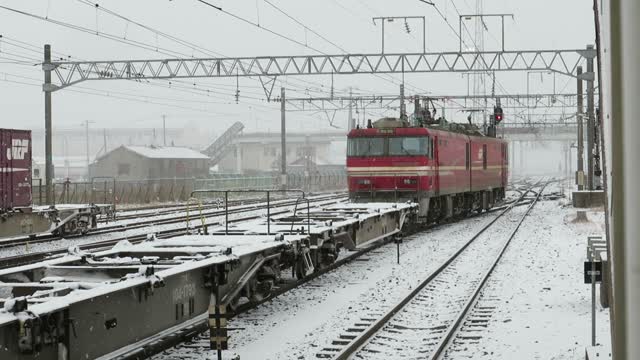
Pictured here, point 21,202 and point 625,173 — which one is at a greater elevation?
point 625,173

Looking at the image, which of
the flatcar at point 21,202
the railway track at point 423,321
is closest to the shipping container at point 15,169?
the flatcar at point 21,202

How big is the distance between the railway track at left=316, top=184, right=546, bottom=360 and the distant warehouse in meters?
48.2

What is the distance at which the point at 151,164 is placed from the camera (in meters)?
60.4

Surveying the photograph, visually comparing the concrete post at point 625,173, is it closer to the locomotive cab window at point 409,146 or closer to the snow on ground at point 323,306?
the snow on ground at point 323,306

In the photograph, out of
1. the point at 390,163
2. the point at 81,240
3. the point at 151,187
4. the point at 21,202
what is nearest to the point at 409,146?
the point at 390,163

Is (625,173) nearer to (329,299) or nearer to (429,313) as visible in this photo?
(429,313)

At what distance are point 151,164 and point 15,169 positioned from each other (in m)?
40.1

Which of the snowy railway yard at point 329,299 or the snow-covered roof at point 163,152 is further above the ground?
the snow-covered roof at point 163,152

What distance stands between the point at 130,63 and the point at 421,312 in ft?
78.5

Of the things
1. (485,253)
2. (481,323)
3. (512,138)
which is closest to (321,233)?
(481,323)

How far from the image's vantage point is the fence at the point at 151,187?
38.2 metres

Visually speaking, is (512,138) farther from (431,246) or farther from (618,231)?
(618,231)

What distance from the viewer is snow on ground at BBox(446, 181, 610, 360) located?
839 centimetres

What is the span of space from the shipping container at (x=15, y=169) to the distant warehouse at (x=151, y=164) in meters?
39.2
